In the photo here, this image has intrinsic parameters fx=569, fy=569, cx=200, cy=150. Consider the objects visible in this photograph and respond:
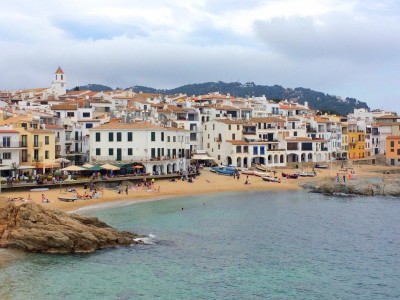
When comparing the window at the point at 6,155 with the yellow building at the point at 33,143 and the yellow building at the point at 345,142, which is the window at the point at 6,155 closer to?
the yellow building at the point at 33,143

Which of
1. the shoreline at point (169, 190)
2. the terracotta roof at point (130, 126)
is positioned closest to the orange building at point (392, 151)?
the shoreline at point (169, 190)

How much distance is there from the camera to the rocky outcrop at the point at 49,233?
120 feet

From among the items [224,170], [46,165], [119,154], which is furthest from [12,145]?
[224,170]

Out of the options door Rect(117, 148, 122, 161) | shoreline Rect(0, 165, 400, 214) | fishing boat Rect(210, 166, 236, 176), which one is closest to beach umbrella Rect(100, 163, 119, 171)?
shoreline Rect(0, 165, 400, 214)

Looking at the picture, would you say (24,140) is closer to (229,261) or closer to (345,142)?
(229,261)

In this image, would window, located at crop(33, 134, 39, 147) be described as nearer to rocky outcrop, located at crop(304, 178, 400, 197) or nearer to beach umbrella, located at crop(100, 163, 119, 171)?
beach umbrella, located at crop(100, 163, 119, 171)

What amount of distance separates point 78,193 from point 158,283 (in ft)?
98.0

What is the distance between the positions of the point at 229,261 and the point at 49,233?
38.4ft

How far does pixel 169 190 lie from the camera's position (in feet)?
217

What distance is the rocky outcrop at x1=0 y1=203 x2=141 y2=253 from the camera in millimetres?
36469

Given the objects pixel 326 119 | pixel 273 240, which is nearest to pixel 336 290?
pixel 273 240

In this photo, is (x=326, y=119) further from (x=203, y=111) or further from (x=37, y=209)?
(x=37, y=209)

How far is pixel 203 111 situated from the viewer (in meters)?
98.6

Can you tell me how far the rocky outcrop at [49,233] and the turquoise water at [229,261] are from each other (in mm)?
1111
